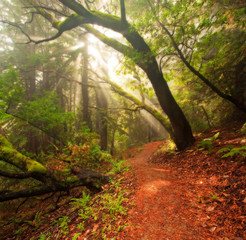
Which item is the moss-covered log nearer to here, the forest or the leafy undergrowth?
the forest

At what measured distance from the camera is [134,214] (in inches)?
105

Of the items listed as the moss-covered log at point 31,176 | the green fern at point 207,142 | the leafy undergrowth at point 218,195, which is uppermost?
the moss-covered log at point 31,176

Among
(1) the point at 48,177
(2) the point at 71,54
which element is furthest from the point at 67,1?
(1) the point at 48,177

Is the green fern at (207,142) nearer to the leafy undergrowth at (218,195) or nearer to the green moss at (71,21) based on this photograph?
the leafy undergrowth at (218,195)

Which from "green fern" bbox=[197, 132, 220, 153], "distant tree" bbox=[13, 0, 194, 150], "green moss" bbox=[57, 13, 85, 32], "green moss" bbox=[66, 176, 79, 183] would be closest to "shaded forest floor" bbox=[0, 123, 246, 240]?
"green fern" bbox=[197, 132, 220, 153]

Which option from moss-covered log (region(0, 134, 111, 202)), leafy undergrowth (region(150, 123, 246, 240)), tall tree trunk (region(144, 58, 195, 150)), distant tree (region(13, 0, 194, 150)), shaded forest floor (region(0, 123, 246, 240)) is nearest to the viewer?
leafy undergrowth (region(150, 123, 246, 240))

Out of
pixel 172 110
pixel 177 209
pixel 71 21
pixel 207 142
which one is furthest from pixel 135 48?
pixel 177 209

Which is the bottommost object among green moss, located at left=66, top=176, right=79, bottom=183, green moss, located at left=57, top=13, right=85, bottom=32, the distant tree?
green moss, located at left=66, top=176, right=79, bottom=183

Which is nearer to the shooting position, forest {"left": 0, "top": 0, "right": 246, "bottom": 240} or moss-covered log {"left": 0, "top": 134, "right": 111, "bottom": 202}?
forest {"left": 0, "top": 0, "right": 246, "bottom": 240}

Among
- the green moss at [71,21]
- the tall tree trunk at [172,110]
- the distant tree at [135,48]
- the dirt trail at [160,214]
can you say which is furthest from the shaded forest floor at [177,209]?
the green moss at [71,21]

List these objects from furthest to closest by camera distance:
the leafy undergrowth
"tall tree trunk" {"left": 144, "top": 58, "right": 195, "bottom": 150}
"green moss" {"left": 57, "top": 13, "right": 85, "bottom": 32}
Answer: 1. "tall tree trunk" {"left": 144, "top": 58, "right": 195, "bottom": 150}
2. "green moss" {"left": 57, "top": 13, "right": 85, "bottom": 32}
3. the leafy undergrowth

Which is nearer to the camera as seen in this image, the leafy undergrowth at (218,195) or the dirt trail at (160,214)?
the leafy undergrowth at (218,195)

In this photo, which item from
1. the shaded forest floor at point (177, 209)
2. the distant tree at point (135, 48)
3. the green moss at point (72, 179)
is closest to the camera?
the shaded forest floor at point (177, 209)

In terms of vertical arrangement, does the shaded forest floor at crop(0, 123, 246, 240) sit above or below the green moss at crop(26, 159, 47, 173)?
below
